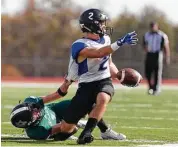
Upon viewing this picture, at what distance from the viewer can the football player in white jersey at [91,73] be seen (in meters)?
6.82

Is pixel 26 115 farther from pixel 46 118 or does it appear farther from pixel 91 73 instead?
pixel 91 73

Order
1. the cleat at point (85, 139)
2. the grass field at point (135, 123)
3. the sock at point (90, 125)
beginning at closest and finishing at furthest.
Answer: the cleat at point (85, 139), the sock at point (90, 125), the grass field at point (135, 123)

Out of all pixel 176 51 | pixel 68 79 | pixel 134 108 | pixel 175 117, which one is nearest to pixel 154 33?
pixel 134 108

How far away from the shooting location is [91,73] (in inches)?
276

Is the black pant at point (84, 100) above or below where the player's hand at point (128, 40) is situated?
below

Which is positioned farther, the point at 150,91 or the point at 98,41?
the point at 150,91

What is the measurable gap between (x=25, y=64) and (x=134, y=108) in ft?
65.6

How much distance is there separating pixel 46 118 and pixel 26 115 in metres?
0.28

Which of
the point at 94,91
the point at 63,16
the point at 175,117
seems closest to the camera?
the point at 94,91

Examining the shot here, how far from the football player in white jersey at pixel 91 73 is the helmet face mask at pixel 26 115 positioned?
209mm

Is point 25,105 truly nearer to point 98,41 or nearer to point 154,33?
point 98,41

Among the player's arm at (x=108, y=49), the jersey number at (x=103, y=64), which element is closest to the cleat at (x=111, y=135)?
the jersey number at (x=103, y=64)

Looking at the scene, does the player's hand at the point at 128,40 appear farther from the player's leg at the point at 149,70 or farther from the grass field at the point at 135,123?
the player's leg at the point at 149,70

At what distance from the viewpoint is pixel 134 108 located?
11.7 meters
